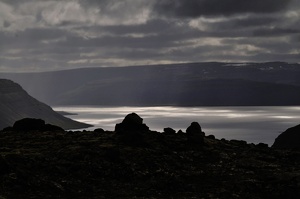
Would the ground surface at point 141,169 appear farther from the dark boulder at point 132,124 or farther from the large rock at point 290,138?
the large rock at point 290,138

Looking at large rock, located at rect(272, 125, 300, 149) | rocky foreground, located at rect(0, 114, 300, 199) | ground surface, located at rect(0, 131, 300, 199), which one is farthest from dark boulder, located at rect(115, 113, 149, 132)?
large rock, located at rect(272, 125, 300, 149)

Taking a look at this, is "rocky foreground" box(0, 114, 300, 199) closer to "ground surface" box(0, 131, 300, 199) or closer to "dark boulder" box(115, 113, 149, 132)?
"ground surface" box(0, 131, 300, 199)

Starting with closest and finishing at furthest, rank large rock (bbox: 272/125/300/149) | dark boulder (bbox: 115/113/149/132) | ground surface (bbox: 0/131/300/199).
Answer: ground surface (bbox: 0/131/300/199) < dark boulder (bbox: 115/113/149/132) < large rock (bbox: 272/125/300/149)

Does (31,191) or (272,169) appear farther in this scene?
(272,169)

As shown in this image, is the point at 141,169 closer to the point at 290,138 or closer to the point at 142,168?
the point at 142,168

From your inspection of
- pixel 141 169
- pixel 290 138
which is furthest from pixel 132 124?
pixel 290 138

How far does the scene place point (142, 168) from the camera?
128ft

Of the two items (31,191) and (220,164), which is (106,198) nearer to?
(31,191)

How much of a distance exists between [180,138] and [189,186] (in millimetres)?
16808

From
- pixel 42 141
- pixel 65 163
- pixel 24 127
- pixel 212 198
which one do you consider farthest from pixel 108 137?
pixel 212 198

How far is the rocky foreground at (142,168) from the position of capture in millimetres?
33562

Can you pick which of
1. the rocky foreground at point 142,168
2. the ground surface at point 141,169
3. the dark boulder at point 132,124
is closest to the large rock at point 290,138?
the rocky foreground at point 142,168

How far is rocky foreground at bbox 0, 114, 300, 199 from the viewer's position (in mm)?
33562

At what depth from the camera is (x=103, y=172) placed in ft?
124
